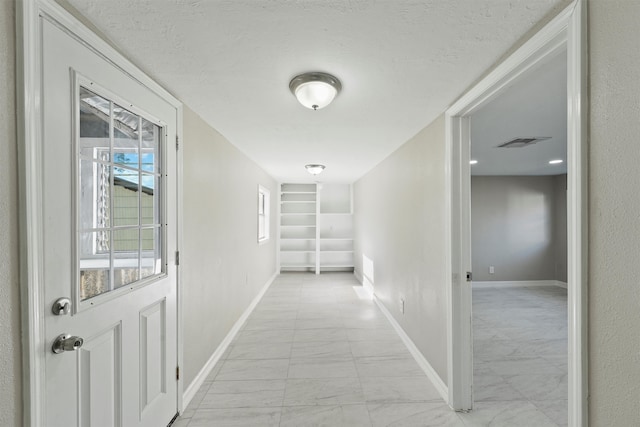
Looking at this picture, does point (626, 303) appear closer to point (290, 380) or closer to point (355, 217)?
point (290, 380)

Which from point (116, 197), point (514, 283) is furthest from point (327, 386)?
point (514, 283)

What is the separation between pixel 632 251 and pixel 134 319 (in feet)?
6.77

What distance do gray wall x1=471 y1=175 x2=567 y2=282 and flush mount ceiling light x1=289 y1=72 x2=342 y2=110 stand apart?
499 centimetres

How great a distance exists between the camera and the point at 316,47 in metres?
1.34

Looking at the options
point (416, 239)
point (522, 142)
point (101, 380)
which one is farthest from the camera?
point (522, 142)

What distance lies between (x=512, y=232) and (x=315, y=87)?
569cm

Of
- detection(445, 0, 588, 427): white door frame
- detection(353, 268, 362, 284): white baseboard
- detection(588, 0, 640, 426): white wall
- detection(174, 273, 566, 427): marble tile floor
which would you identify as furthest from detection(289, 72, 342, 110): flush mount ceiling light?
detection(353, 268, 362, 284): white baseboard

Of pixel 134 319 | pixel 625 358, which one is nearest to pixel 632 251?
pixel 625 358

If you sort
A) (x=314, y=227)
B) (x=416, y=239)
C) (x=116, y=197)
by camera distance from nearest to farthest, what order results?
1. (x=116, y=197)
2. (x=416, y=239)
3. (x=314, y=227)

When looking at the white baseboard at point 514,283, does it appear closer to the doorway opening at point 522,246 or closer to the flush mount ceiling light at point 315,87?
the doorway opening at point 522,246

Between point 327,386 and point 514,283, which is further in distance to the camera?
point 514,283

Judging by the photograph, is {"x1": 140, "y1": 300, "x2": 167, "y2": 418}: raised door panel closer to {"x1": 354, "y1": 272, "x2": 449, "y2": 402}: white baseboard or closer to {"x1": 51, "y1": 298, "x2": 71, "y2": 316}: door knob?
{"x1": 51, "y1": 298, "x2": 71, "y2": 316}: door knob

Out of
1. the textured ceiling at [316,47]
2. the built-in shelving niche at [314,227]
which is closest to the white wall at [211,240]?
the textured ceiling at [316,47]

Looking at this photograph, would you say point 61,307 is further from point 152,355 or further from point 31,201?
point 152,355
